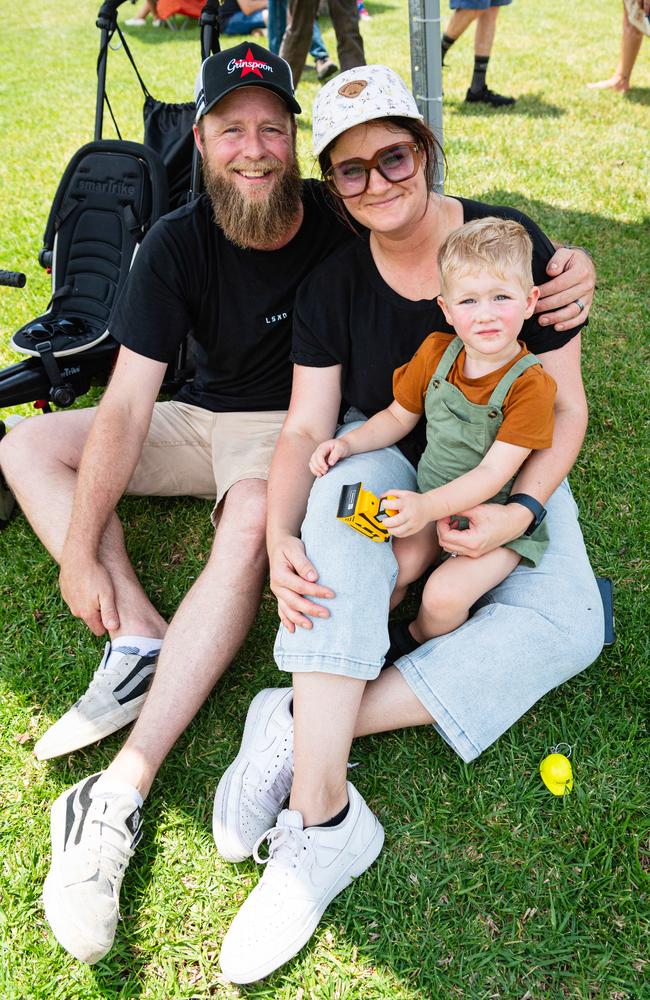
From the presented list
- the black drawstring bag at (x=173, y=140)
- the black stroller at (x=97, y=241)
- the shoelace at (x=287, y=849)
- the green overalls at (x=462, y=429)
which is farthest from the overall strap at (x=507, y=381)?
the black drawstring bag at (x=173, y=140)

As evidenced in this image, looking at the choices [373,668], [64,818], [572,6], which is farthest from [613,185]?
[572,6]

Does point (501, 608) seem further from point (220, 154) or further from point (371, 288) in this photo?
point (220, 154)

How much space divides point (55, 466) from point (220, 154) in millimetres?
1153

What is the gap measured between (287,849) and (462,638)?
2.23 ft

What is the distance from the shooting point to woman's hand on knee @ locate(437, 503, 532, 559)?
2078 mm

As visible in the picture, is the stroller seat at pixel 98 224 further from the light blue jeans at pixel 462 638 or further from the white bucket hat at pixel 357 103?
Result: the light blue jeans at pixel 462 638

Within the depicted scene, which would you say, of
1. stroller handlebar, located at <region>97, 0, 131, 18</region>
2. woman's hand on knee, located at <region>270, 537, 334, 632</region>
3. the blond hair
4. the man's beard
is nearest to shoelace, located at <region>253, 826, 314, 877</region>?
woman's hand on knee, located at <region>270, 537, 334, 632</region>

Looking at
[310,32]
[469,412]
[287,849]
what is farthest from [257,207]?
[310,32]

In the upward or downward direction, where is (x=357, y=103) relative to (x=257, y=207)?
upward

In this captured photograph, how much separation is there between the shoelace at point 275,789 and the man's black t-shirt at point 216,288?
1299 millimetres

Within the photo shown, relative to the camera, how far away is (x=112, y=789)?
6.56 feet

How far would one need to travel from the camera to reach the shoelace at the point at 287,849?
1.86m

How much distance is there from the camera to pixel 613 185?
5305 millimetres

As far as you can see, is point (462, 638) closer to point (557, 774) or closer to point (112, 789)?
point (557, 774)
